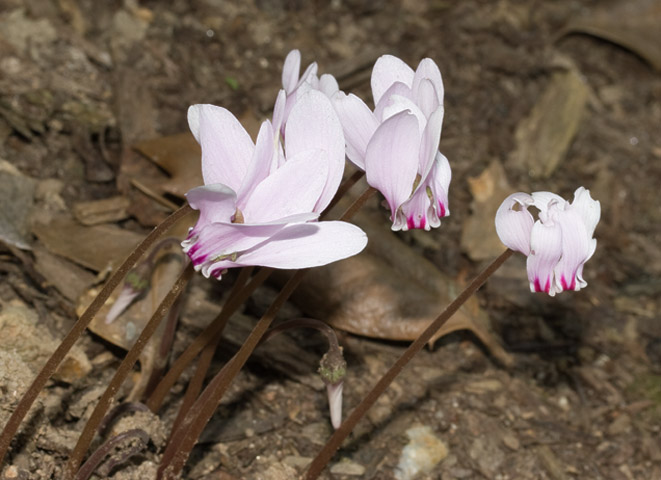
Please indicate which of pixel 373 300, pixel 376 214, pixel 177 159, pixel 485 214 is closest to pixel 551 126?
pixel 485 214

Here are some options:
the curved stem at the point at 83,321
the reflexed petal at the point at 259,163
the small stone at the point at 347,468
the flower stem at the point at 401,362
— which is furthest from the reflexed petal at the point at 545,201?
the small stone at the point at 347,468

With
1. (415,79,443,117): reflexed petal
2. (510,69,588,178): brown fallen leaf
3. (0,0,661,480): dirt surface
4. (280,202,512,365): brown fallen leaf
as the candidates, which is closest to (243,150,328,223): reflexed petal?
(415,79,443,117): reflexed petal

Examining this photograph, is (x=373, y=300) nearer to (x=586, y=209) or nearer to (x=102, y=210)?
(x=102, y=210)

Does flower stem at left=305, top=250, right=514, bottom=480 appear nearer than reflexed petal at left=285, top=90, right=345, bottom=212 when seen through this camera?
No

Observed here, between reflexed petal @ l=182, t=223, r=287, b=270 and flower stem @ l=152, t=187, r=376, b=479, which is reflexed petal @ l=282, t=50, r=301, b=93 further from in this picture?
reflexed petal @ l=182, t=223, r=287, b=270

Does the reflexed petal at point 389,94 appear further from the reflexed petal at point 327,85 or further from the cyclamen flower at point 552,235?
the cyclamen flower at point 552,235

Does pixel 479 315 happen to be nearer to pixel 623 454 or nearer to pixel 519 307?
pixel 519 307

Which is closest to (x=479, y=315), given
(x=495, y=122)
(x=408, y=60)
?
(x=495, y=122)
